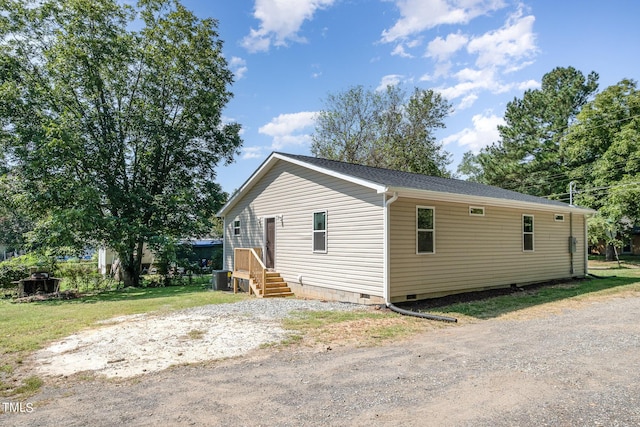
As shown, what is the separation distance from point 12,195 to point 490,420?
60.8 ft

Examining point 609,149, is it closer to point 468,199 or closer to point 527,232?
point 527,232

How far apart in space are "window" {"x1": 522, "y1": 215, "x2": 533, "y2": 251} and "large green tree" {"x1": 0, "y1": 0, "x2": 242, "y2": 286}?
13502 mm

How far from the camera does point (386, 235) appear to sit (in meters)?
8.64

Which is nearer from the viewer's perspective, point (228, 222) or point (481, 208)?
point (481, 208)

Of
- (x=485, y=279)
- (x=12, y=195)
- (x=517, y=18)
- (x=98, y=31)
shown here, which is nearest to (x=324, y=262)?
(x=485, y=279)

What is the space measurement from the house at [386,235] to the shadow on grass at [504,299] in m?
0.26

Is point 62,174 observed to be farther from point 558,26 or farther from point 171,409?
point 558,26

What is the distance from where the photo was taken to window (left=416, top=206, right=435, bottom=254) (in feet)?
30.9

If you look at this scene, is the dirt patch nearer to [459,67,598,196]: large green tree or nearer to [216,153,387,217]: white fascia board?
[216,153,387,217]: white fascia board

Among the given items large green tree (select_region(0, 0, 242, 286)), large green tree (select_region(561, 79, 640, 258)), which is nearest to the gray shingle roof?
large green tree (select_region(0, 0, 242, 286))

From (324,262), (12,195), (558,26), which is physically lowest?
(324,262)

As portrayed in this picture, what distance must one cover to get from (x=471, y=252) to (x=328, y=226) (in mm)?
4037

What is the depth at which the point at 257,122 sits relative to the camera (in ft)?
71.5

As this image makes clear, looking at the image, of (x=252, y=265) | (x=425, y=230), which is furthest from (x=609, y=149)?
(x=252, y=265)
